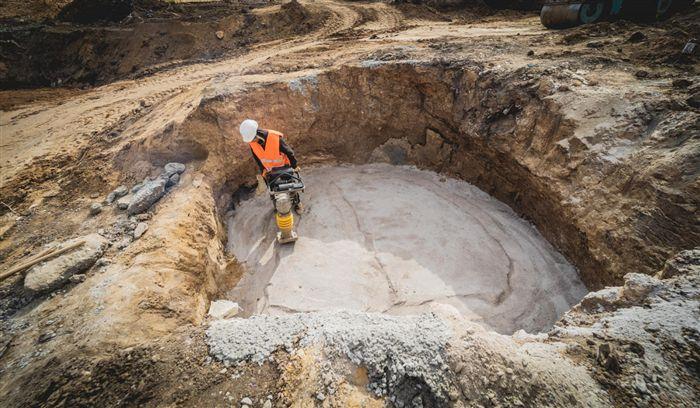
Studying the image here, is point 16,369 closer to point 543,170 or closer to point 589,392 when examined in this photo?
point 589,392

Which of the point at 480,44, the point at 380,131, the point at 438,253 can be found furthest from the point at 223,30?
the point at 438,253

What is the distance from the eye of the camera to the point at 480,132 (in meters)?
5.20

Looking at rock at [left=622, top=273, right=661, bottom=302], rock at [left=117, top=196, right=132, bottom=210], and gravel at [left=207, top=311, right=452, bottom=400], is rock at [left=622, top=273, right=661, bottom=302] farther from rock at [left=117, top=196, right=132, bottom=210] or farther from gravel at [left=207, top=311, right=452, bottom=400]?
rock at [left=117, top=196, right=132, bottom=210]

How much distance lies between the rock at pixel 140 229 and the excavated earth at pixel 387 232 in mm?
18

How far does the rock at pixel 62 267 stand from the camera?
10.8ft

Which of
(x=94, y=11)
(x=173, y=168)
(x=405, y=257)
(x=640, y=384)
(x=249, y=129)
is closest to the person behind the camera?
(x=640, y=384)

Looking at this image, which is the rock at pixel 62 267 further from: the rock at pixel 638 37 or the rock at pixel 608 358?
the rock at pixel 638 37

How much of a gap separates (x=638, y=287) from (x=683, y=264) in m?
0.45

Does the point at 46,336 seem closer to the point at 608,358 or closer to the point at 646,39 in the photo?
the point at 608,358

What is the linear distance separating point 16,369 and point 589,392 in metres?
4.44

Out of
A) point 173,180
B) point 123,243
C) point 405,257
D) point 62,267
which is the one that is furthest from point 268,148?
point 62,267

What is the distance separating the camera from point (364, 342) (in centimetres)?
251

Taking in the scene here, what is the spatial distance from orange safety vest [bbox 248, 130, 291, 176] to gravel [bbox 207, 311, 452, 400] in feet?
7.58

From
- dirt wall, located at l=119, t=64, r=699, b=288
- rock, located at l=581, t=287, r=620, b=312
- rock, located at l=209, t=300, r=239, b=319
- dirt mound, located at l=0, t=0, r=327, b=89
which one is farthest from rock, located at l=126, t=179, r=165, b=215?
dirt mound, located at l=0, t=0, r=327, b=89
